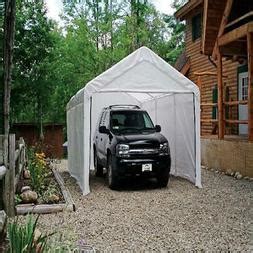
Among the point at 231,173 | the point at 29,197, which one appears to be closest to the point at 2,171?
the point at 29,197

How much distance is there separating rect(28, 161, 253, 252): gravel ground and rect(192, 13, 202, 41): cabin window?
1149 cm

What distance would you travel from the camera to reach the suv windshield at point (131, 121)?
10930mm

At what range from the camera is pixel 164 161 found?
994 cm

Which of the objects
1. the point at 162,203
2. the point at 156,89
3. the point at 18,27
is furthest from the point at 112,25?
the point at 162,203

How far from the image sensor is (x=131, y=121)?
11.2 m

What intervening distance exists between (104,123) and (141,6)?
12.4ft

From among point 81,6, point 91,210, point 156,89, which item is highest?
point 81,6

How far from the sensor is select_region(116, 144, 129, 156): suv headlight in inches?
382

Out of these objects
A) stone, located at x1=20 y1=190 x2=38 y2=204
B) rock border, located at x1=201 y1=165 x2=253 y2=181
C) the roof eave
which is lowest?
rock border, located at x1=201 y1=165 x2=253 y2=181

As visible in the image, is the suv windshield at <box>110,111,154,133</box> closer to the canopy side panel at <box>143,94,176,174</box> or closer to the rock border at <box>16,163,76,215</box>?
the canopy side panel at <box>143,94,176,174</box>

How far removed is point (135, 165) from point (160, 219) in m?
2.94

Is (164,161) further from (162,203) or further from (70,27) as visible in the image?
(70,27)

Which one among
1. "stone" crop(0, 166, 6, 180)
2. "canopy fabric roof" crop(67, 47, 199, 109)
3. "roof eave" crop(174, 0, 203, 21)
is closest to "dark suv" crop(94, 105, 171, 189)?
"canopy fabric roof" crop(67, 47, 199, 109)

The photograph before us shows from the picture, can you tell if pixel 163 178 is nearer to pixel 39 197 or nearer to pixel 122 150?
pixel 122 150
